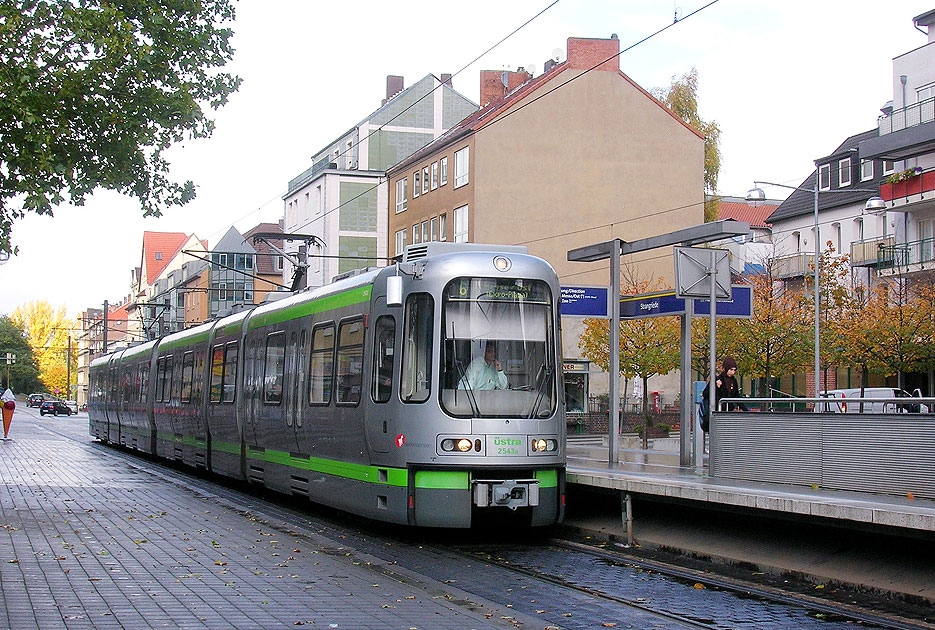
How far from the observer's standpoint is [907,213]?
49.0 m

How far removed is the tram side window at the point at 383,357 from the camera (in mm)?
13945

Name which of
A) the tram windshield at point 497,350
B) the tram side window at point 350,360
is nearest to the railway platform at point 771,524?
the tram windshield at point 497,350

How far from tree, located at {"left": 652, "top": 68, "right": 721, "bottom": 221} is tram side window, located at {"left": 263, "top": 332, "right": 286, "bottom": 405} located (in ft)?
150

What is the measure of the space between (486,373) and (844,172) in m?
49.2

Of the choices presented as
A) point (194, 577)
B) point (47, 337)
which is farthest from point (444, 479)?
point (47, 337)

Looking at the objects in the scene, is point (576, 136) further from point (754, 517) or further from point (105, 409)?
point (754, 517)

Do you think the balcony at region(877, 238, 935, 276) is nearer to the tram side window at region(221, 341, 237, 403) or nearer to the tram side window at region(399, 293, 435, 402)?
the tram side window at region(221, 341, 237, 403)

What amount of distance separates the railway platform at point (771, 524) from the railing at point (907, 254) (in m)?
34.9

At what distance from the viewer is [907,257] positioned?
158 ft

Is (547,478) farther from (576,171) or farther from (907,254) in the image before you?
(576,171)

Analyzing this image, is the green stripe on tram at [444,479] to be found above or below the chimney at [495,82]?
below

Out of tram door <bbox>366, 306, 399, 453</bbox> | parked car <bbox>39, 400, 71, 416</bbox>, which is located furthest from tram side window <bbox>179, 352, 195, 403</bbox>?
parked car <bbox>39, 400, 71, 416</bbox>

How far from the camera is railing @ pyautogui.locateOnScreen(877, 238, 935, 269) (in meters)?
47.2

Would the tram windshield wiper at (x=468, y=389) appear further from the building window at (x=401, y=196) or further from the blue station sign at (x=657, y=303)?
the building window at (x=401, y=196)
